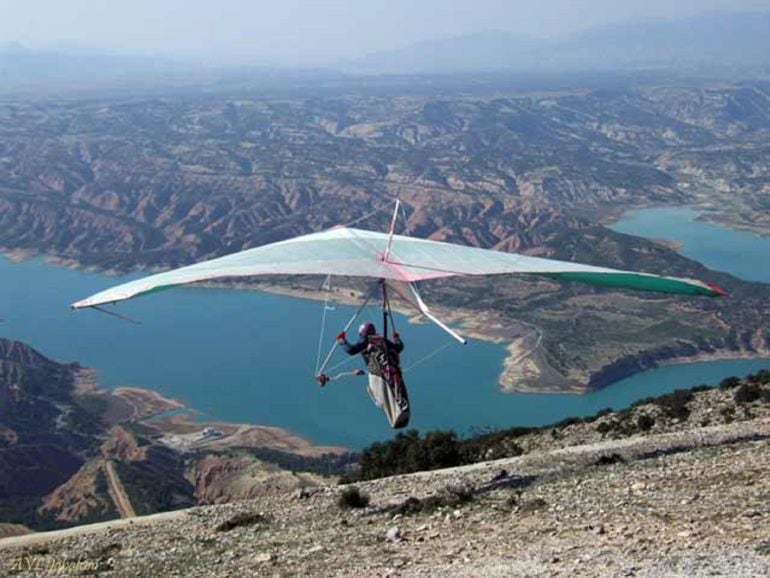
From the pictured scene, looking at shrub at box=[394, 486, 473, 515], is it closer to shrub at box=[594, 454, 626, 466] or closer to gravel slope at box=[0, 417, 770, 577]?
gravel slope at box=[0, 417, 770, 577]

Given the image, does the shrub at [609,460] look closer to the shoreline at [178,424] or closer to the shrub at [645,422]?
the shrub at [645,422]

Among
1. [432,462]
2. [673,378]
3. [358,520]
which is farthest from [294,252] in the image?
[673,378]

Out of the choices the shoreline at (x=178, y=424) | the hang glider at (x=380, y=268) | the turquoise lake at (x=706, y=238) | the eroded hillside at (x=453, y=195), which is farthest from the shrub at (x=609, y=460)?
the turquoise lake at (x=706, y=238)

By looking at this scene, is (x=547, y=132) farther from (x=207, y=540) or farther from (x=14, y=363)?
(x=207, y=540)

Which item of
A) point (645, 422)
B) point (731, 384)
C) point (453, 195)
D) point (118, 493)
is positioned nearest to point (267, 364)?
point (118, 493)

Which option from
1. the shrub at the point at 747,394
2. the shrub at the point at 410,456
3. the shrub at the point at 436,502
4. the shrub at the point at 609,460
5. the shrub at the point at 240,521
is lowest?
the shrub at the point at 410,456

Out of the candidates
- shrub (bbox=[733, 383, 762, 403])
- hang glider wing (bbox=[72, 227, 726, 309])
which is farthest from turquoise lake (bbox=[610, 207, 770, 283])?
hang glider wing (bbox=[72, 227, 726, 309])
